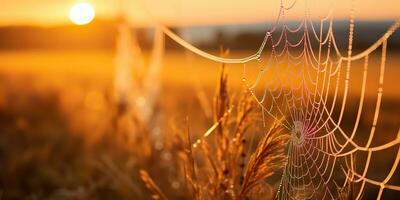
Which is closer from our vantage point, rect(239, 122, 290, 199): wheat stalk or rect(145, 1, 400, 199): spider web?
rect(145, 1, 400, 199): spider web

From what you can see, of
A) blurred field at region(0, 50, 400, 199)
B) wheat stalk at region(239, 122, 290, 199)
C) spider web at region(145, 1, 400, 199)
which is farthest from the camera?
blurred field at region(0, 50, 400, 199)

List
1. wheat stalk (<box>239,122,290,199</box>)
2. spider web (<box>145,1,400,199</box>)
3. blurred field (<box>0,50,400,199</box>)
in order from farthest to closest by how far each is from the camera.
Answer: blurred field (<box>0,50,400,199</box>) → wheat stalk (<box>239,122,290,199</box>) → spider web (<box>145,1,400,199</box>)

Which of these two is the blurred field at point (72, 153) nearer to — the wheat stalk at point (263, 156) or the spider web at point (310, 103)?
the spider web at point (310, 103)

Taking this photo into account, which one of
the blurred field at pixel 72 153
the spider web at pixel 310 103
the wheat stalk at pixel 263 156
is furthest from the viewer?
the blurred field at pixel 72 153

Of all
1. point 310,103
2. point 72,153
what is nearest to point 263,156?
point 310,103

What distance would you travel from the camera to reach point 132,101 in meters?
5.21

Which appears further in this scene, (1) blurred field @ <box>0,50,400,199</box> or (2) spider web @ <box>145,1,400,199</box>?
(1) blurred field @ <box>0,50,400,199</box>

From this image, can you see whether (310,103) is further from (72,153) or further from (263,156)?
(72,153)

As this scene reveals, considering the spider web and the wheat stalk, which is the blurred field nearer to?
the spider web

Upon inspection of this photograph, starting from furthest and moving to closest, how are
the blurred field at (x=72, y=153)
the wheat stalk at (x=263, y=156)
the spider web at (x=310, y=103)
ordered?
1. the blurred field at (x=72, y=153)
2. the wheat stalk at (x=263, y=156)
3. the spider web at (x=310, y=103)

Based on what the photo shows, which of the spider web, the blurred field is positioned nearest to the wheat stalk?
the spider web

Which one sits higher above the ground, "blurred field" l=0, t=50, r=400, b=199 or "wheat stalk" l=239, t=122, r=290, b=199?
"wheat stalk" l=239, t=122, r=290, b=199

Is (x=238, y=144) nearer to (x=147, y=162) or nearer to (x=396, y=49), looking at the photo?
(x=147, y=162)

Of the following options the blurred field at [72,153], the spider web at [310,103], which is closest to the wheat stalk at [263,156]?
the spider web at [310,103]
